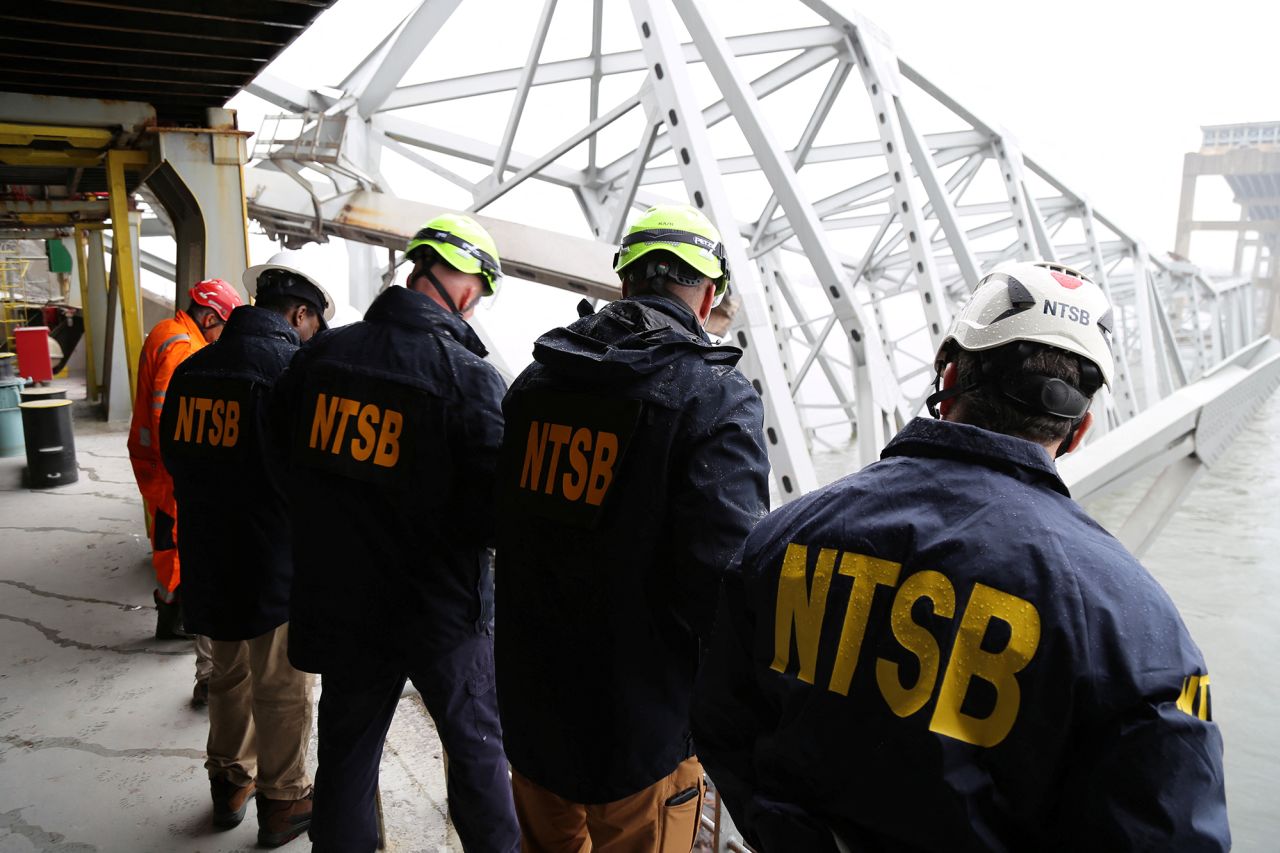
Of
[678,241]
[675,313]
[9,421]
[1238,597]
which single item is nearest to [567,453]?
[675,313]

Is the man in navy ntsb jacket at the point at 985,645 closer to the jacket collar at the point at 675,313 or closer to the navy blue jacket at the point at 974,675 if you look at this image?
the navy blue jacket at the point at 974,675

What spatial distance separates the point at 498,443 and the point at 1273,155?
25.6 metres

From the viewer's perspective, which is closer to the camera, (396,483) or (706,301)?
(706,301)

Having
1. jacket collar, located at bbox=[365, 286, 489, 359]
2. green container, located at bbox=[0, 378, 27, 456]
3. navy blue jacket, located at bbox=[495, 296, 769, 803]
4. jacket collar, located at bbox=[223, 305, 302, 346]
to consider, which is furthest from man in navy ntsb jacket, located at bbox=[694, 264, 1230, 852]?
green container, located at bbox=[0, 378, 27, 456]

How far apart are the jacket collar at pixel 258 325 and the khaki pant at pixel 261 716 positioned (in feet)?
3.41

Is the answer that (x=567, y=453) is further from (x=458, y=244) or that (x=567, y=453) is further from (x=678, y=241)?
(x=458, y=244)

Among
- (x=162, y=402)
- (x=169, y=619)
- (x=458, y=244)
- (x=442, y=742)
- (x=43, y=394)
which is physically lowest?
(x=169, y=619)

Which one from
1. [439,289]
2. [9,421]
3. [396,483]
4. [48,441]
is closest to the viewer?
[396,483]

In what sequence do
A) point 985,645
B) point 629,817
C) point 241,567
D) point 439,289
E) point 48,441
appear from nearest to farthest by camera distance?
point 985,645, point 629,817, point 439,289, point 241,567, point 48,441

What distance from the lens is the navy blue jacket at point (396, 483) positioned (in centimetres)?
218

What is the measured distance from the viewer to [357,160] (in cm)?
788

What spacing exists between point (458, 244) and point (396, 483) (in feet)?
2.49

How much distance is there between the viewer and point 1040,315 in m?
1.19

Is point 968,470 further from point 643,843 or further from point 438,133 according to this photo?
point 438,133
